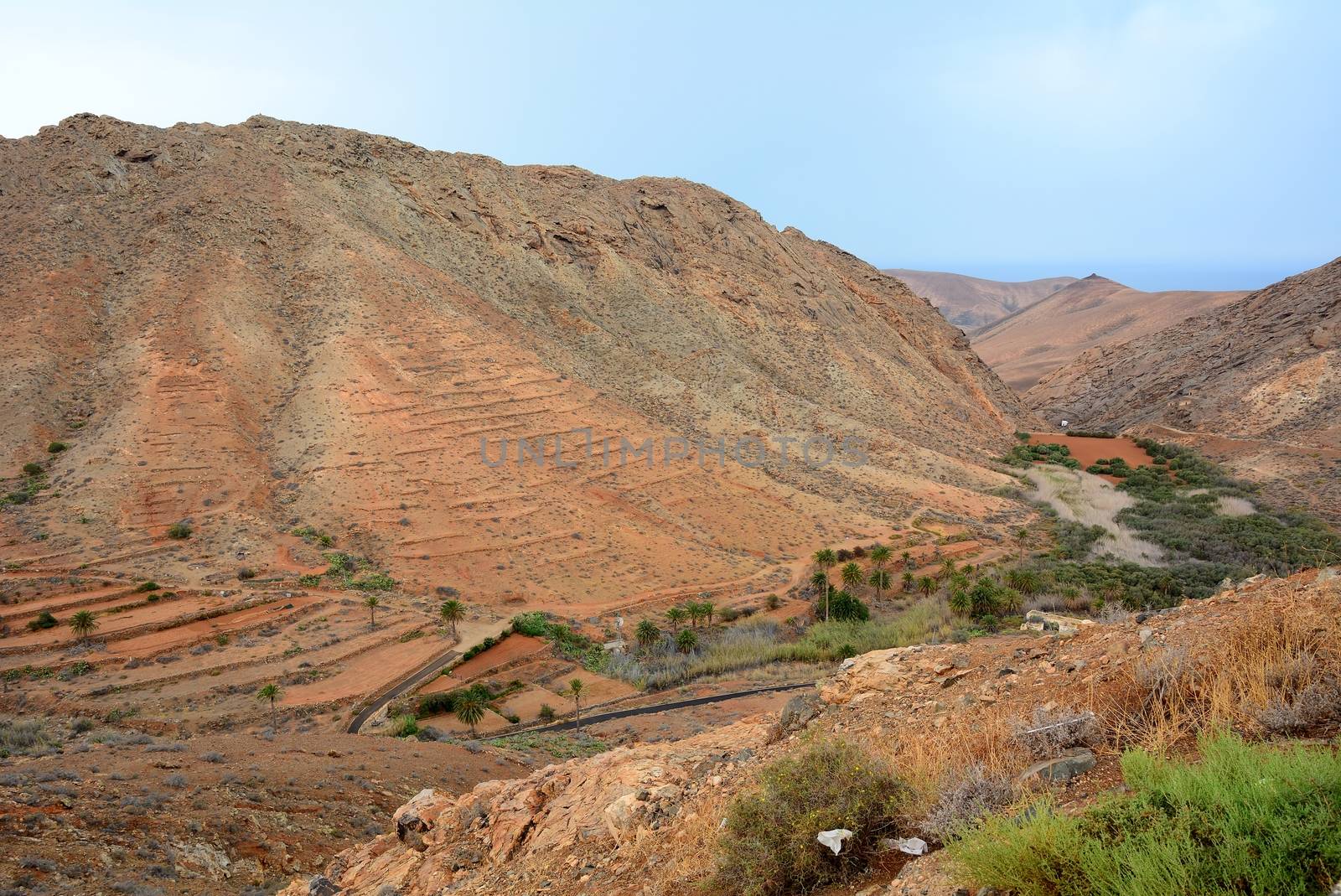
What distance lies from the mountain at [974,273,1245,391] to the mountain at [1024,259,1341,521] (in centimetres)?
2709

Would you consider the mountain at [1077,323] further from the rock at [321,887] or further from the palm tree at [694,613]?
the rock at [321,887]

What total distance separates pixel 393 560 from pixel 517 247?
84.2 ft

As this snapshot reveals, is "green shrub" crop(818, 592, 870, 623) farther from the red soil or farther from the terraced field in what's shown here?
the red soil

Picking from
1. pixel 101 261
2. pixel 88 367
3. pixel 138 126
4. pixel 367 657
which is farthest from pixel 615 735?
pixel 138 126

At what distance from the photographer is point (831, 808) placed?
14.5ft

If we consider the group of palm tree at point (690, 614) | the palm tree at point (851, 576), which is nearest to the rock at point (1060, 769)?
the group of palm tree at point (690, 614)

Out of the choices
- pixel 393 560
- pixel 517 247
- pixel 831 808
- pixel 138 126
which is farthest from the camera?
pixel 517 247

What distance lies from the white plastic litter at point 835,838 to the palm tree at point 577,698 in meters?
13.1

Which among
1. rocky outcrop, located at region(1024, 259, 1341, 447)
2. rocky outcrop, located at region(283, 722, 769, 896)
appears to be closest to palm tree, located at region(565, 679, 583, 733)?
rocky outcrop, located at region(283, 722, 769, 896)

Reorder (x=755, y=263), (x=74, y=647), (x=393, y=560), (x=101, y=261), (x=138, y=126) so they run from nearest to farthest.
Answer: (x=74, y=647) → (x=393, y=560) → (x=101, y=261) → (x=138, y=126) → (x=755, y=263)

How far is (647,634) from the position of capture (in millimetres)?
23266

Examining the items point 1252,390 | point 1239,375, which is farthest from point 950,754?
point 1239,375

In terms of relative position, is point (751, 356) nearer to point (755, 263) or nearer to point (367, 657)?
point (755, 263)

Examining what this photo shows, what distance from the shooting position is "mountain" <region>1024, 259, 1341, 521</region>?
141 ft
